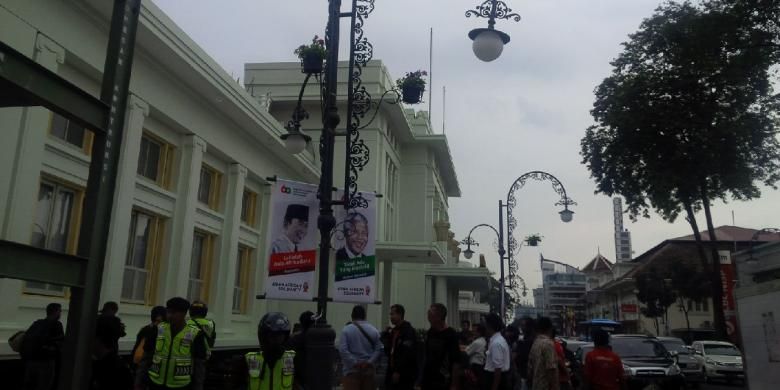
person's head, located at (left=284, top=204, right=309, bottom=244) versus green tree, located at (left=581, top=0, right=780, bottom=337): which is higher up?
→ green tree, located at (left=581, top=0, right=780, bottom=337)

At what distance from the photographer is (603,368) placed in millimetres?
8156

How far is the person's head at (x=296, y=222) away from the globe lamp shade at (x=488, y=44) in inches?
144

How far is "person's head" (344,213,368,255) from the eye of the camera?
10.8m

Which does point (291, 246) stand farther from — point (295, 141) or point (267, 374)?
point (267, 374)

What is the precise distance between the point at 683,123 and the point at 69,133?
79.4ft

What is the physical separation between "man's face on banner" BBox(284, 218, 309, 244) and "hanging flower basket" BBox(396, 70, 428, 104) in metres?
3.47

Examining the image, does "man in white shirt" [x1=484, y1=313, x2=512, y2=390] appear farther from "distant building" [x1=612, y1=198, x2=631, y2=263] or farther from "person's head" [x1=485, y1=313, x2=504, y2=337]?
"distant building" [x1=612, y1=198, x2=631, y2=263]

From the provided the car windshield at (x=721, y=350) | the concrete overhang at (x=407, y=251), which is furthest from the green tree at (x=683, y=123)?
the concrete overhang at (x=407, y=251)

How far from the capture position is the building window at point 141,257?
14.1 meters

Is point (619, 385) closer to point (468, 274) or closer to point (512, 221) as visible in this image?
point (512, 221)

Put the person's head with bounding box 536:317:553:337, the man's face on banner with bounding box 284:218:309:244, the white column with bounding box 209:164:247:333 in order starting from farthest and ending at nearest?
1. the white column with bounding box 209:164:247:333
2. the man's face on banner with bounding box 284:218:309:244
3. the person's head with bounding box 536:317:553:337

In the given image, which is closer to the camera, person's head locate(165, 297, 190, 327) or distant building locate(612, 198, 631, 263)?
person's head locate(165, 297, 190, 327)

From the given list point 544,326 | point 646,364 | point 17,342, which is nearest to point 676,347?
point 646,364

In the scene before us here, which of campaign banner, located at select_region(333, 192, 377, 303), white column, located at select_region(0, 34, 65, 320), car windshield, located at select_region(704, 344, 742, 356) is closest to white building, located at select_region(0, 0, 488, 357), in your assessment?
white column, located at select_region(0, 34, 65, 320)
